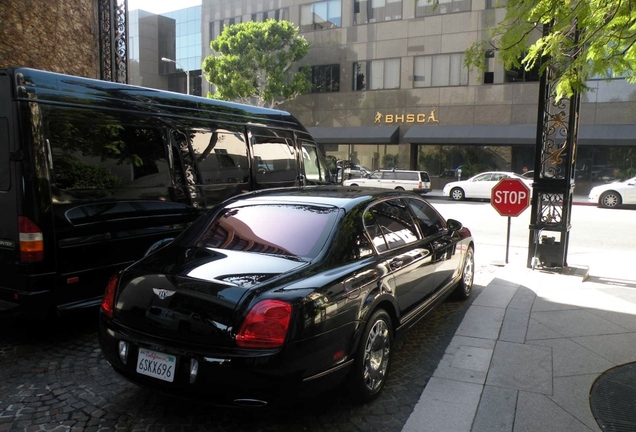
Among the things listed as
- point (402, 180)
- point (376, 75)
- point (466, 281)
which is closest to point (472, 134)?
point (402, 180)

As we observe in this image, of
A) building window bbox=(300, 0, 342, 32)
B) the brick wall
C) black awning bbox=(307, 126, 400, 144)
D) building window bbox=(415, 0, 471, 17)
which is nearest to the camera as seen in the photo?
the brick wall

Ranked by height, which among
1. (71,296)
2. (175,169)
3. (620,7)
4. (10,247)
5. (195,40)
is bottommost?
(71,296)

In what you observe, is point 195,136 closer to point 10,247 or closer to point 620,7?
point 10,247

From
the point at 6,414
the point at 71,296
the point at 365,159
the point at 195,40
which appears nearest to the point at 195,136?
the point at 71,296

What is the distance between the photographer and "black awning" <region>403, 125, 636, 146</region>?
2572cm

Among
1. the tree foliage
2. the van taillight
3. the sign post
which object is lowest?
the van taillight

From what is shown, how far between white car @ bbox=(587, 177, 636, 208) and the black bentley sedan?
1926 cm

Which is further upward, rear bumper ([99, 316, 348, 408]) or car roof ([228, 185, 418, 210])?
car roof ([228, 185, 418, 210])

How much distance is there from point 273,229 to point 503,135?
26781mm

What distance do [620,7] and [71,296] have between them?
5.40 meters

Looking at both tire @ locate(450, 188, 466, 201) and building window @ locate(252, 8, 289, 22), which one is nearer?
tire @ locate(450, 188, 466, 201)

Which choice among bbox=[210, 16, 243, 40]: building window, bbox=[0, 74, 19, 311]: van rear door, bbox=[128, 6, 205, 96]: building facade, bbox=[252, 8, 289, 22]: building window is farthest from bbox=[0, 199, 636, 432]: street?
bbox=[128, 6, 205, 96]: building facade

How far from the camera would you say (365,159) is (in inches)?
1331

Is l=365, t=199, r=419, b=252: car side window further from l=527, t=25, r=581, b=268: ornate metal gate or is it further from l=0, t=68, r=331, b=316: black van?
l=527, t=25, r=581, b=268: ornate metal gate
